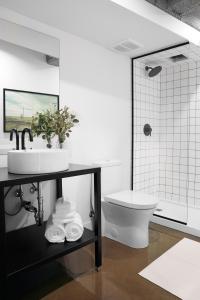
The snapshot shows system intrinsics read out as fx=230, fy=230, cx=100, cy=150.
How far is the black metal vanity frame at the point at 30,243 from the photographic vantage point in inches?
50.5

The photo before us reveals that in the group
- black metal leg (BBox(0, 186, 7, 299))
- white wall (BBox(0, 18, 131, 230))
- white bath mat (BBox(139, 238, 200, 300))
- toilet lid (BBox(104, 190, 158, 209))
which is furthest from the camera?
white wall (BBox(0, 18, 131, 230))

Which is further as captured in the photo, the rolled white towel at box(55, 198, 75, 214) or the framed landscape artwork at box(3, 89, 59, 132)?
the framed landscape artwork at box(3, 89, 59, 132)

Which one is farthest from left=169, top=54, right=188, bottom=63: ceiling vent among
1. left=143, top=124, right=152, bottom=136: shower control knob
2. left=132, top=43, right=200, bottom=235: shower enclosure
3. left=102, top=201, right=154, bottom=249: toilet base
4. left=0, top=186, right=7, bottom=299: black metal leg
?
left=0, top=186, right=7, bottom=299: black metal leg

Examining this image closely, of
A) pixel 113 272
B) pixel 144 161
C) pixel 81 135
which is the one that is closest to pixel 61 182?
pixel 81 135

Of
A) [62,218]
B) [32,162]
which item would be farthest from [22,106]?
[62,218]

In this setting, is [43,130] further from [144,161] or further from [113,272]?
[144,161]

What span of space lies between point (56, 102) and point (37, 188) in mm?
815

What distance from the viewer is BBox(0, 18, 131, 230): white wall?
2301mm

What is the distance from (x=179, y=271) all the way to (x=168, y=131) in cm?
215

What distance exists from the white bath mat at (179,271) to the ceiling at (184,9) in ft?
7.53

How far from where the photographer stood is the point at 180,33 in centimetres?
231

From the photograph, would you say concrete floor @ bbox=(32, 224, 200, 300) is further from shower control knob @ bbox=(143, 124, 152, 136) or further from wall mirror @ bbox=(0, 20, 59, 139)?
shower control knob @ bbox=(143, 124, 152, 136)

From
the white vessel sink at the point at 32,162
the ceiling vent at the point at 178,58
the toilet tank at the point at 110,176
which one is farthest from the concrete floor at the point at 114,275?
the ceiling vent at the point at 178,58

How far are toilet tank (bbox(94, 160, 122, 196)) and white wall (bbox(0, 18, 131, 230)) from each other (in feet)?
0.73
